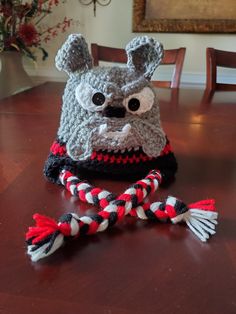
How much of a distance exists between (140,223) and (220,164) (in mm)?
279

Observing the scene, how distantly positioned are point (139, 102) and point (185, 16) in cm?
162

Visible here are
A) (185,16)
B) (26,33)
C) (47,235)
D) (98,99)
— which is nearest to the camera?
(47,235)

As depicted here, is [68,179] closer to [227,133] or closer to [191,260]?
[191,260]

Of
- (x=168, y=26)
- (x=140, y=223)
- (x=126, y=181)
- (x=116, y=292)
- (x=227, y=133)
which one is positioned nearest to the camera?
(x=116, y=292)

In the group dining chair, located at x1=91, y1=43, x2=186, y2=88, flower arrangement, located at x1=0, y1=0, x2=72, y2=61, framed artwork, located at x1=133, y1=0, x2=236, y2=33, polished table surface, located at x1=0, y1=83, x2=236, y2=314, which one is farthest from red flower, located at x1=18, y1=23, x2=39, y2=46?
polished table surface, located at x1=0, y1=83, x2=236, y2=314

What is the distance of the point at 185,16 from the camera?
1.97m

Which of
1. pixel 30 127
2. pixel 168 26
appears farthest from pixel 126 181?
pixel 168 26

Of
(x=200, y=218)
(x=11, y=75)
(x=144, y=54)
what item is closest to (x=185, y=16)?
(x=11, y=75)

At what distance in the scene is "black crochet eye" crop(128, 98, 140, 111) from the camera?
1.74 ft

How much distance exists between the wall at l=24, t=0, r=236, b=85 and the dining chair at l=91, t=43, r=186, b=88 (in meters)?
0.35

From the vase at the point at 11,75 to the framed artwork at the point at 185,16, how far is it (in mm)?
731

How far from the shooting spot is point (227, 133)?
35.8 inches

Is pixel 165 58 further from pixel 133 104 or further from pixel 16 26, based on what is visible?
pixel 133 104

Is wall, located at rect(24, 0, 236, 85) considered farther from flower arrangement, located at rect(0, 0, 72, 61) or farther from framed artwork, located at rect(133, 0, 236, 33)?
flower arrangement, located at rect(0, 0, 72, 61)
